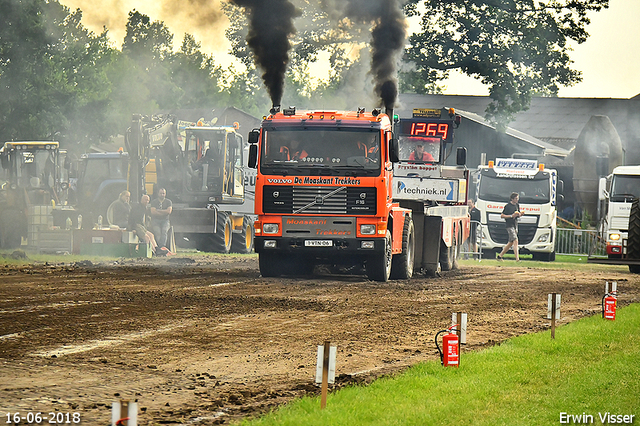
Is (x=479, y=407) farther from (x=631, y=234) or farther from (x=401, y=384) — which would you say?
(x=631, y=234)

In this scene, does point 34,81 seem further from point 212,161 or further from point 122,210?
point 122,210

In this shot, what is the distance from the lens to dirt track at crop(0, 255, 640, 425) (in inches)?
301

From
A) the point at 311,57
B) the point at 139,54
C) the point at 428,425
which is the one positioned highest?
the point at 139,54

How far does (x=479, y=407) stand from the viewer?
24.3 feet

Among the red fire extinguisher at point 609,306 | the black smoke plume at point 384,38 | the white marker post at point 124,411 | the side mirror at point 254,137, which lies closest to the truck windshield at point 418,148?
the black smoke plume at point 384,38

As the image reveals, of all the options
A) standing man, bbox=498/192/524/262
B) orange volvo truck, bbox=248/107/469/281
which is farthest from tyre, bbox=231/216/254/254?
orange volvo truck, bbox=248/107/469/281

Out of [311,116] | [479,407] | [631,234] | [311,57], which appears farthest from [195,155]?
[479,407]

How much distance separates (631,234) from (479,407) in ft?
60.6

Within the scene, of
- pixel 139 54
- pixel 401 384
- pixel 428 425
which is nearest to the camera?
pixel 428 425

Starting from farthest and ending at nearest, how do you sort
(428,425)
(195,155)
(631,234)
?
(195,155) → (631,234) → (428,425)

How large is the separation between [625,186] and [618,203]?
815 mm

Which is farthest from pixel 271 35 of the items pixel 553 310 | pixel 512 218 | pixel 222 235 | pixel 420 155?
Result: pixel 553 310

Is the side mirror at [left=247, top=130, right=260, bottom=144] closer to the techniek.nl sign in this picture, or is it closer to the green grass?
the techniek.nl sign

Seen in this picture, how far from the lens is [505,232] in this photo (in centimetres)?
3244
